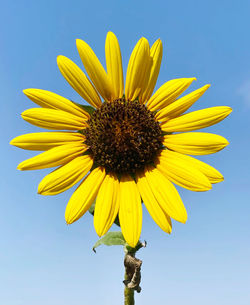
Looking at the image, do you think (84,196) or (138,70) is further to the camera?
(138,70)

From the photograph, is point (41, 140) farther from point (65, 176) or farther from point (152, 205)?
point (152, 205)

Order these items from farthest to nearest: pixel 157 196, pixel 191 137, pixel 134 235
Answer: pixel 191 137, pixel 157 196, pixel 134 235

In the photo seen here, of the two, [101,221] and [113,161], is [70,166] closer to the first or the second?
[113,161]

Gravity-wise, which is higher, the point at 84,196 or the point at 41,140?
the point at 41,140

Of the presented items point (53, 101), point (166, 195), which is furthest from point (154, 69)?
point (166, 195)

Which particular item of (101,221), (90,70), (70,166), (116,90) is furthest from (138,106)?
(101,221)
